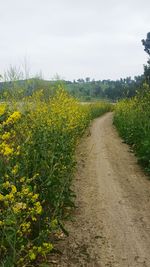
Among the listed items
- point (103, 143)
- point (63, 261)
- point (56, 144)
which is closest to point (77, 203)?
point (56, 144)

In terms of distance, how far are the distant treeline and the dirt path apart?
2.59 metres

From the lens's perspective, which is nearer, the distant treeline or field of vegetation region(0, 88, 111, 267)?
field of vegetation region(0, 88, 111, 267)

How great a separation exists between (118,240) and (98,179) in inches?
160

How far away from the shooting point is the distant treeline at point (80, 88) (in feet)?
38.1

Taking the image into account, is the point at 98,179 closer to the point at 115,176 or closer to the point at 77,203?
the point at 115,176

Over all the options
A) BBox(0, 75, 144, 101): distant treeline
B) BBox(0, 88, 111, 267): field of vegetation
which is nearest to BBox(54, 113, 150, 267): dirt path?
BBox(0, 88, 111, 267): field of vegetation

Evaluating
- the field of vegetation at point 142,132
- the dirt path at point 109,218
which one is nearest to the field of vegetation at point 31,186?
the dirt path at point 109,218

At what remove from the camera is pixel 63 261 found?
5805mm

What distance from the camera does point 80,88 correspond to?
97.0 meters

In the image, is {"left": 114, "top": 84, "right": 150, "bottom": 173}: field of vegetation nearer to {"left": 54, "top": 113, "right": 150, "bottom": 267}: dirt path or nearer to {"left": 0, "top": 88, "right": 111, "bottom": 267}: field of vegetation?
{"left": 54, "top": 113, "right": 150, "bottom": 267}: dirt path

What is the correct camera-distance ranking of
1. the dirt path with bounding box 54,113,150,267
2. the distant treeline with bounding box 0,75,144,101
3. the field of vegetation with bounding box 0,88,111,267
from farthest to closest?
the distant treeline with bounding box 0,75,144,101 → the dirt path with bounding box 54,113,150,267 → the field of vegetation with bounding box 0,88,111,267

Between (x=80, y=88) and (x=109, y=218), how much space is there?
9023cm

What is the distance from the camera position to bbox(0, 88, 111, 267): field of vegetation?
4.50 m

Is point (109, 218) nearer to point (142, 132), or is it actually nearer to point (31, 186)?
point (31, 186)
